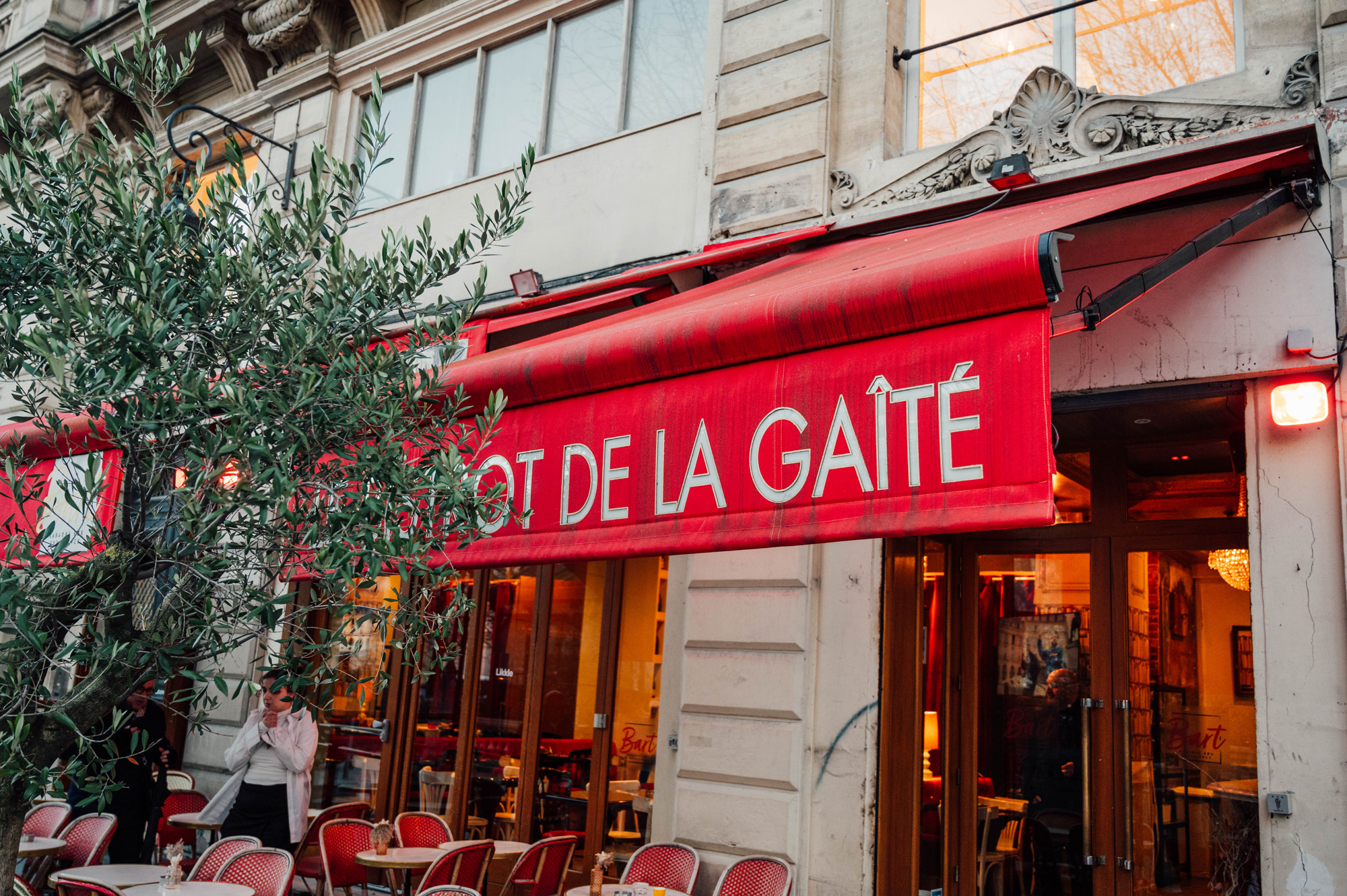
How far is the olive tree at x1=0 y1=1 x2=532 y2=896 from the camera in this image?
3.33 meters

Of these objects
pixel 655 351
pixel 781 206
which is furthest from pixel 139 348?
pixel 781 206

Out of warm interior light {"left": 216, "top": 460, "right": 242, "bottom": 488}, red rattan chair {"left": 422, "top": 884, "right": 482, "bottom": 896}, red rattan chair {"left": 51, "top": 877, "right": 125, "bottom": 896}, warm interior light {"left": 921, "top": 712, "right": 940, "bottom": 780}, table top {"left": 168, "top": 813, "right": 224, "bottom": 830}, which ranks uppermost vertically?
warm interior light {"left": 216, "top": 460, "right": 242, "bottom": 488}

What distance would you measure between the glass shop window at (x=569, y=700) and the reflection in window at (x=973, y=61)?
4.07 m

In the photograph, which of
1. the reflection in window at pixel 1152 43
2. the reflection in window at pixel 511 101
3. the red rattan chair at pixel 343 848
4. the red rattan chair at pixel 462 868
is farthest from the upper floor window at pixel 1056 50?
the red rattan chair at pixel 343 848

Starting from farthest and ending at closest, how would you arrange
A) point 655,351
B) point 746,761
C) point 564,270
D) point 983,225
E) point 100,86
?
point 100,86
point 564,270
point 746,761
point 983,225
point 655,351

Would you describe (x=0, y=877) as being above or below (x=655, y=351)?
below

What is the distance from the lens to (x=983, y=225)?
527 cm

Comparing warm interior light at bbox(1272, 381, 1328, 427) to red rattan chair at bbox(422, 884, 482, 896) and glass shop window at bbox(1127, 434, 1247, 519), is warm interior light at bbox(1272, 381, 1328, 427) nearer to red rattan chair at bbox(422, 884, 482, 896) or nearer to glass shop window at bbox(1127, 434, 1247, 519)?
glass shop window at bbox(1127, 434, 1247, 519)

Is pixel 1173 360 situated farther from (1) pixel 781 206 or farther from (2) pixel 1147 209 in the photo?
(1) pixel 781 206

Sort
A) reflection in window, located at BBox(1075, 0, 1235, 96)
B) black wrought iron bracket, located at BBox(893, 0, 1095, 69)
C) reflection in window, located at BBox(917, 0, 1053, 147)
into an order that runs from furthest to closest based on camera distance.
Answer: reflection in window, located at BBox(917, 0, 1053, 147), black wrought iron bracket, located at BBox(893, 0, 1095, 69), reflection in window, located at BBox(1075, 0, 1235, 96)

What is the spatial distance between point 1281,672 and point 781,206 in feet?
13.5

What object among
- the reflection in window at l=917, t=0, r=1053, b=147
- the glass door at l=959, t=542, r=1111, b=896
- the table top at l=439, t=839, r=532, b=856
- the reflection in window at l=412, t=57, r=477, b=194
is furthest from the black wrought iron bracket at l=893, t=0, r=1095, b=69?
the table top at l=439, t=839, r=532, b=856

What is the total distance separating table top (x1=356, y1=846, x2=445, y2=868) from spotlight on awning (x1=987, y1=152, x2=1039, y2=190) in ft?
16.7

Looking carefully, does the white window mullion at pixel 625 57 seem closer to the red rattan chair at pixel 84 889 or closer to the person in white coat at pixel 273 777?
the person in white coat at pixel 273 777
